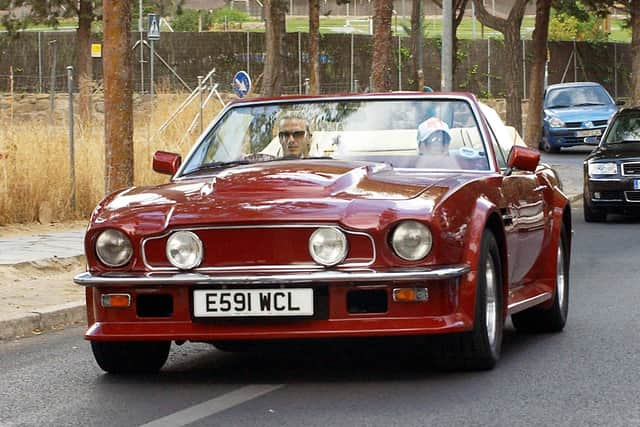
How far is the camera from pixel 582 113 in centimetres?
4106

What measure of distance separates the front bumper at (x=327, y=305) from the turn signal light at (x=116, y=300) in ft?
0.17

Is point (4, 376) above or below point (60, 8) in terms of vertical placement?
below

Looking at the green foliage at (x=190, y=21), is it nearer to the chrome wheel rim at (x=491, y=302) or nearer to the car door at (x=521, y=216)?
the car door at (x=521, y=216)

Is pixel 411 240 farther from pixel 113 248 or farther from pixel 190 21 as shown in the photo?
pixel 190 21

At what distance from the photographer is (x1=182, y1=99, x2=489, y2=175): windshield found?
28.9ft

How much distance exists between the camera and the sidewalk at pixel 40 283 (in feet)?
35.8

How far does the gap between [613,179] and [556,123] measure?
67.4 feet

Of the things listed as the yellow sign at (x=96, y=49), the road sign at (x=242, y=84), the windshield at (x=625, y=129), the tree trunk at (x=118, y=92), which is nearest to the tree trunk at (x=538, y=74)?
the road sign at (x=242, y=84)

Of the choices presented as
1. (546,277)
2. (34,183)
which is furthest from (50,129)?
(546,277)

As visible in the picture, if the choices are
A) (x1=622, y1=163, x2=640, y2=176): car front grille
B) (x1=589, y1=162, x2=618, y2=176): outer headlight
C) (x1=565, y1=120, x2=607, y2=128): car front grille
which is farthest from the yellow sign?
(x1=622, y1=163, x2=640, y2=176): car front grille

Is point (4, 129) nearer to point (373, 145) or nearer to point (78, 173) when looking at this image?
point (78, 173)

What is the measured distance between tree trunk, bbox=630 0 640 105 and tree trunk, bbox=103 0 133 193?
2669cm

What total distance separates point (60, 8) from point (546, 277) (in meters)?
39.2

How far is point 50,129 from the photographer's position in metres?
21.4
